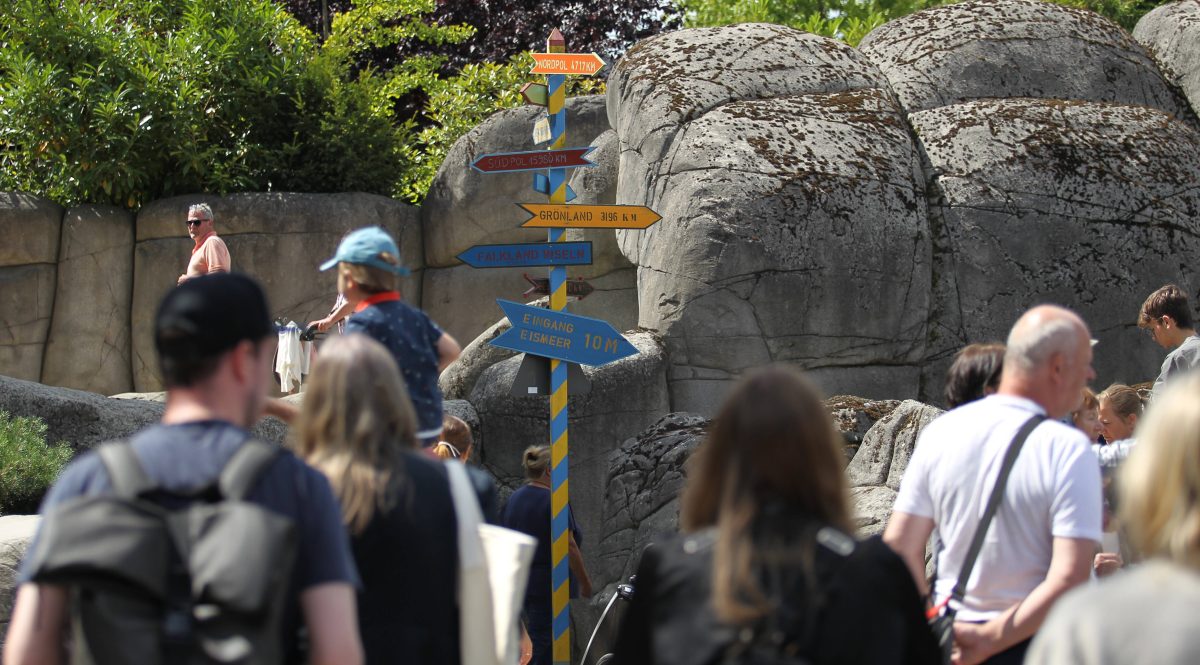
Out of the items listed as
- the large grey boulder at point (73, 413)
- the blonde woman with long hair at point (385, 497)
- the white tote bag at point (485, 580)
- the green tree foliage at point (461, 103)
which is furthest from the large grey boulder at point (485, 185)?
the blonde woman with long hair at point (385, 497)

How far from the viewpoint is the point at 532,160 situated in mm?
7605

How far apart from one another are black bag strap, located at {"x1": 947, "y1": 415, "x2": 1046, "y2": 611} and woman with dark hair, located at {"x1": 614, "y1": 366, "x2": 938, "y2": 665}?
1.03 m

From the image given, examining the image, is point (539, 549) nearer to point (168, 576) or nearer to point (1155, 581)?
point (168, 576)

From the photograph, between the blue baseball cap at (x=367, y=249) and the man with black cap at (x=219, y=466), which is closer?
the man with black cap at (x=219, y=466)

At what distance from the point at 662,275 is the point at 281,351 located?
12.5 ft

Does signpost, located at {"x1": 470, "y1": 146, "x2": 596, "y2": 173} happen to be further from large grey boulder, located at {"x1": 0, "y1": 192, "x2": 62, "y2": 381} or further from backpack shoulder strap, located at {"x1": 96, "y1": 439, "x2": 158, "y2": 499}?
large grey boulder, located at {"x1": 0, "y1": 192, "x2": 62, "y2": 381}

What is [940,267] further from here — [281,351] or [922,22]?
[281,351]

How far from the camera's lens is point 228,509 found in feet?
7.77

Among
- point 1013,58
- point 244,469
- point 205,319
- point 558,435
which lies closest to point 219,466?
point 244,469

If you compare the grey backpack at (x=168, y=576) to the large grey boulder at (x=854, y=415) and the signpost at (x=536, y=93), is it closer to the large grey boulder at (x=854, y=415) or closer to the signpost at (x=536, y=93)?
the signpost at (x=536, y=93)

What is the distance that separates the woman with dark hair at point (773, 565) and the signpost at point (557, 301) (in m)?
4.70

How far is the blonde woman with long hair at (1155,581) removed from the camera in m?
1.94

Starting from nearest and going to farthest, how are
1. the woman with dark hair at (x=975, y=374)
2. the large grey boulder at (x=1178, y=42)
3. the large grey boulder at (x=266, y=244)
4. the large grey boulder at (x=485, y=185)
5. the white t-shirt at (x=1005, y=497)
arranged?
the white t-shirt at (x=1005, y=497) → the woman with dark hair at (x=975, y=374) → the large grey boulder at (x=1178, y=42) → the large grey boulder at (x=266, y=244) → the large grey boulder at (x=485, y=185)

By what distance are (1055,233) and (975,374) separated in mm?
6573
